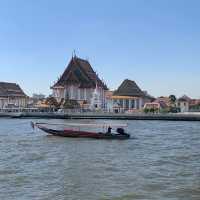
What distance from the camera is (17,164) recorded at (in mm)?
23719

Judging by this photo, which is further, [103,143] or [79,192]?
[103,143]

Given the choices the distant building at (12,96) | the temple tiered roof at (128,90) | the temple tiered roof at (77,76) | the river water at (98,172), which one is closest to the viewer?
the river water at (98,172)

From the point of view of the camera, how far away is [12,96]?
A: 142m

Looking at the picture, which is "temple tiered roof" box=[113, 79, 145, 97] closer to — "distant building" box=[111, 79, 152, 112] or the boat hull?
"distant building" box=[111, 79, 152, 112]

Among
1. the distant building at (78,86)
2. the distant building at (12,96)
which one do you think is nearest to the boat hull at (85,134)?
the distant building at (78,86)

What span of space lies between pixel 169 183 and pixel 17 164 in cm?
775

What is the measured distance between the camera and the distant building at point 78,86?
120 metres

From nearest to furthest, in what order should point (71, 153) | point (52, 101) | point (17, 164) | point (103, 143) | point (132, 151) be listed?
1. point (17, 164)
2. point (71, 153)
3. point (132, 151)
4. point (103, 143)
5. point (52, 101)

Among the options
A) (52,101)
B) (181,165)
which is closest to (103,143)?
(181,165)

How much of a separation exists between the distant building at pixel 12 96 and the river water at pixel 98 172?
10585cm

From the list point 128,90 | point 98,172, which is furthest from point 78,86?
point 98,172

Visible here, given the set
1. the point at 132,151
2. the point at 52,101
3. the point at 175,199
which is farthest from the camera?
the point at 52,101

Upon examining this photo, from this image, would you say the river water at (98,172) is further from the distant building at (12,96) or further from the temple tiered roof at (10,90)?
Result: the temple tiered roof at (10,90)

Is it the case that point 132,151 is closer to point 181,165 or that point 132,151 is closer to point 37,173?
point 181,165
